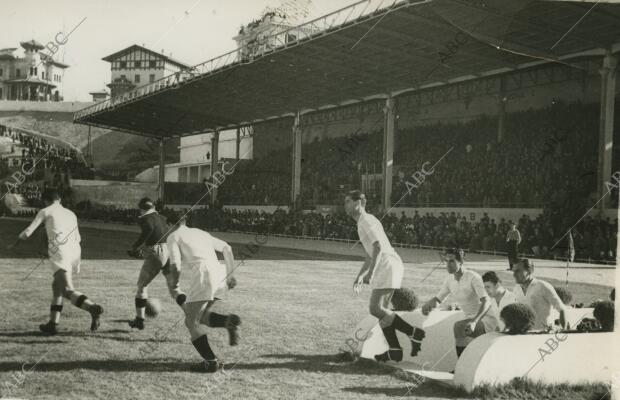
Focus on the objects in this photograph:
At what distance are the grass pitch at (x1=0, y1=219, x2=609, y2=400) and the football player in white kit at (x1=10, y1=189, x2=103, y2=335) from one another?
310 millimetres

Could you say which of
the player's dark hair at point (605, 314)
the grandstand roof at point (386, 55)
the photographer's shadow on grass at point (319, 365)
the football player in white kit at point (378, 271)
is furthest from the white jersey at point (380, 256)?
the grandstand roof at point (386, 55)

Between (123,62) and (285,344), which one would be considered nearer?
(285,344)

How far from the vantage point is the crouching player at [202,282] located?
6.14m

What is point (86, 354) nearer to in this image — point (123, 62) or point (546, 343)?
point (546, 343)

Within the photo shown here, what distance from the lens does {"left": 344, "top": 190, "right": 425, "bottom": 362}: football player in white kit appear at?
21.9ft

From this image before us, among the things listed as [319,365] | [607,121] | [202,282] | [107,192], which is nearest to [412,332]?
[319,365]

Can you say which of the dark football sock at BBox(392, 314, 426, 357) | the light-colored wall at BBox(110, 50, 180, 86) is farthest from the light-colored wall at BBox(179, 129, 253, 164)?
the dark football sock at BBox(392, 314, 426, 357)

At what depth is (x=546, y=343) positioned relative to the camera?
235 inches

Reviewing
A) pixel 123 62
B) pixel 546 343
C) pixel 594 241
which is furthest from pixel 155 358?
pixel 123 62

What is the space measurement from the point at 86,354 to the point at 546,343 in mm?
4864

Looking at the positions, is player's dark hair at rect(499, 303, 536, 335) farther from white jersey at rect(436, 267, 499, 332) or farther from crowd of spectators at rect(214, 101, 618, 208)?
crowd of spectators at rect(214, 101, 618, 208)

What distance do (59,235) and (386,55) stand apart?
19496 millimetres

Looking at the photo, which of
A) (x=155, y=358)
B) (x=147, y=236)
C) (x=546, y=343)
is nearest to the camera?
(x=546, y=343)

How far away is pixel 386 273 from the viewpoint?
22.2 feet
